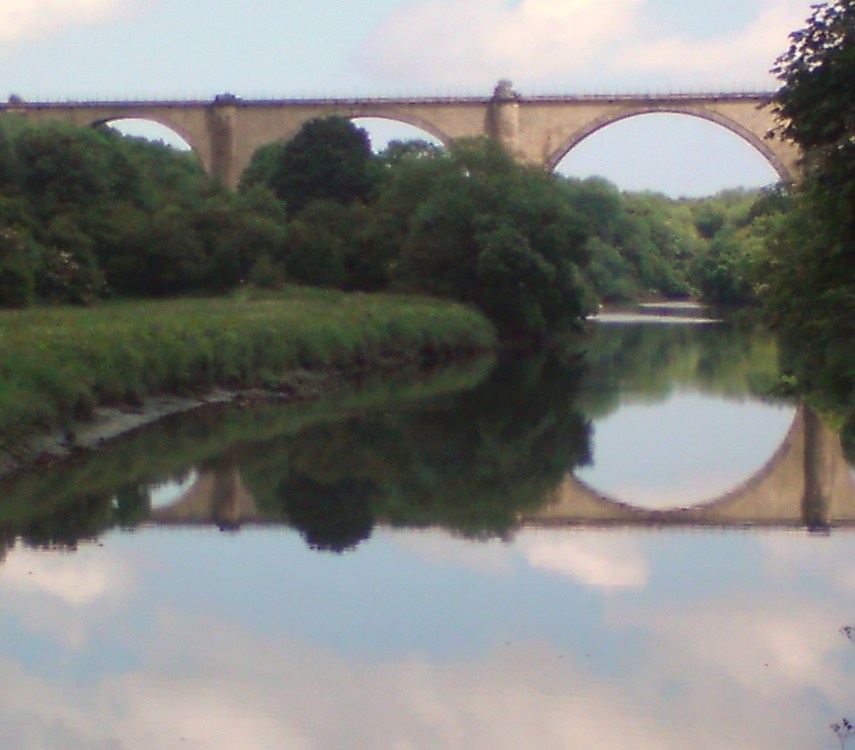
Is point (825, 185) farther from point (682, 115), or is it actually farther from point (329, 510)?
point (682, 115)

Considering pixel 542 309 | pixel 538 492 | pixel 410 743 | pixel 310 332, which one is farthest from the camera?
pixel 542 309

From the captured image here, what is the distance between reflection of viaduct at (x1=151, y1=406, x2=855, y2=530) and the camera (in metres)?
11.8

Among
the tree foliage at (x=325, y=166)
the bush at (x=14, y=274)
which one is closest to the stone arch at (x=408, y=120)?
the tree foliage at (x=325, y=166)

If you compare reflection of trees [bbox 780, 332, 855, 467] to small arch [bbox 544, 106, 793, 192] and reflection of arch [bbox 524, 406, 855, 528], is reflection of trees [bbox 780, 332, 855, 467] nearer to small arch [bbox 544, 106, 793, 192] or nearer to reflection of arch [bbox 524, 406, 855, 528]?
reflection of arch [bbox 524, 406, 855, 528]

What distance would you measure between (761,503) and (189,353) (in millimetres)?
8128

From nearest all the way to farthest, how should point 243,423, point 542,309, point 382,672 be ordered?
1. point 382,672
2. point 243,423
3. point 542,309

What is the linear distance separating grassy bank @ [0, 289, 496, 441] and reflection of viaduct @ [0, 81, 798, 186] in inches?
720

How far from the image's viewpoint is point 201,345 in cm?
1914

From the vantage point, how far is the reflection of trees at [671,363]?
24.5 meters

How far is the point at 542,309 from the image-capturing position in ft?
111

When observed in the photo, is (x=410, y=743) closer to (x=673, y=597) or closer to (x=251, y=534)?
(x=673, y=597)

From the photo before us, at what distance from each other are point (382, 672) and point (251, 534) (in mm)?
4217

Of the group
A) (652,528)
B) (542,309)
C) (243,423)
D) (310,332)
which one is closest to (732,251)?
(542,309)

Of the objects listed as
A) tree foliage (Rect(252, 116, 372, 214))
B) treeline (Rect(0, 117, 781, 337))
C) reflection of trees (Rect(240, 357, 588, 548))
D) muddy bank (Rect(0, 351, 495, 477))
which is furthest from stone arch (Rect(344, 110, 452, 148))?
reflection of trees (Rect(240, 357, 588, 548))
